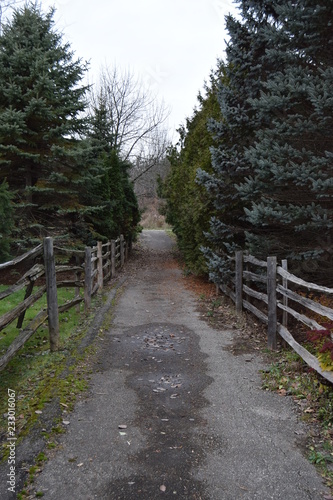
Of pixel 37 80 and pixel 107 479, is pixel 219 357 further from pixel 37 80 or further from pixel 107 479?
pixel 37 80

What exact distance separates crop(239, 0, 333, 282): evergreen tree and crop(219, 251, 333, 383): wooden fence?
81 cm

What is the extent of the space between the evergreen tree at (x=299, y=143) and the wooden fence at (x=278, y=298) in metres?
0.81

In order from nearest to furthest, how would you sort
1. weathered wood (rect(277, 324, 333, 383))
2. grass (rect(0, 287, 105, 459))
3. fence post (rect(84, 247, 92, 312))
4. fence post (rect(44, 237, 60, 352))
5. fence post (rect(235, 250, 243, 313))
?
weathered wood (rect(277, 324, 333, 383)), grass (rect(0, 287, 105, 459)), fence post (rect(44, 237, 60, 352)), fence post (rect(235, 250, 243, 313)), fence post (rect(84, 247, 92, 312))

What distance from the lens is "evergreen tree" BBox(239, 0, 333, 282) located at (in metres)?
6.77

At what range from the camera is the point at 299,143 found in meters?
7.59

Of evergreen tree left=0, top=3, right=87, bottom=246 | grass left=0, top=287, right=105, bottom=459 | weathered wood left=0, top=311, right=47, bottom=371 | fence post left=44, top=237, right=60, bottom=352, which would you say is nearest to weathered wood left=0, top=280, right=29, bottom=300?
fence post left=44, top=237, right=60, bottom=352

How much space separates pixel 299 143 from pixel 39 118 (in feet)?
32.2

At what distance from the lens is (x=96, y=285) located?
10.8 meters

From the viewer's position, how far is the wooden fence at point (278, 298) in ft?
15.5

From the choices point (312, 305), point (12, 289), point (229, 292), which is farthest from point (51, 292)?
point (229, 292)

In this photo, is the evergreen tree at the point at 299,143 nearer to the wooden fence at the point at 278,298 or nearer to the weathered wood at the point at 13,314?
the wooden fence at the point at 278,298

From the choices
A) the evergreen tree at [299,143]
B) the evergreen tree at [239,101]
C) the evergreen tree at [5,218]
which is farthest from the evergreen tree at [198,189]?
the evergreen tree at [5,218]

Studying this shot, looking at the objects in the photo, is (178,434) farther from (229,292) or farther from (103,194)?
(103,194)

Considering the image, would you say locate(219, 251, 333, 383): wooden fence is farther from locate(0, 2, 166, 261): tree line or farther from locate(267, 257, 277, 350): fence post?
locate(0, 2, 166, 261): tree line
